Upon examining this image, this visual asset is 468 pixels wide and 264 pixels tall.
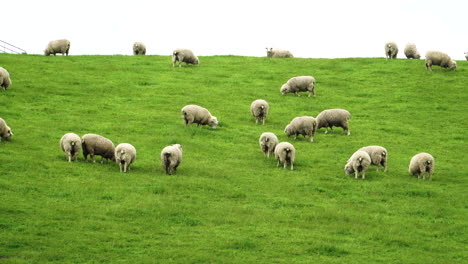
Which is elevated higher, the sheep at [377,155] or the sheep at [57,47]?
the sheep at [57,47]

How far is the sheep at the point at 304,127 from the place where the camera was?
38188 mm

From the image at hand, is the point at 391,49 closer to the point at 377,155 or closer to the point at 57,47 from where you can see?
the point at 57,47

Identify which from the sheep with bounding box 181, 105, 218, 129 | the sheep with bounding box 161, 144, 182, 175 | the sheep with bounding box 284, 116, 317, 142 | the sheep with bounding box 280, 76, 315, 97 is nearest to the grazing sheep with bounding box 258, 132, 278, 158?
the sheep with bounding box 284, 116, 317, 142

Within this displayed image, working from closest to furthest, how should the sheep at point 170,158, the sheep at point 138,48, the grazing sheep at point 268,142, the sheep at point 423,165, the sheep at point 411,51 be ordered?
1. the sheep at point 170,158
2. the sheep at point 423,165
3. the grazing sheep at point 268,142
4. the sheep at point 411,51
5. the sheep at point 138,48

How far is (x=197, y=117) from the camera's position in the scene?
131 ft

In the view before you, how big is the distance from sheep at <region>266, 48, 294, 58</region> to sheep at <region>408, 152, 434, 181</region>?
35390 mm

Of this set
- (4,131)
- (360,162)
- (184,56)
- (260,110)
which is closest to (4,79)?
(4,131)

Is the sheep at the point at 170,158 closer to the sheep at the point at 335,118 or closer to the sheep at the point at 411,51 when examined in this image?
the sheep at the point at 335,118

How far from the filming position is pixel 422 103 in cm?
4909

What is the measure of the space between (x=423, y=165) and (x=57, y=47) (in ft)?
129

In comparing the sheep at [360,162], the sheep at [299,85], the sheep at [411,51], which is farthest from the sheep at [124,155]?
the sheep at [411,51]

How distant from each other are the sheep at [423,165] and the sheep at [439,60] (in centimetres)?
2610

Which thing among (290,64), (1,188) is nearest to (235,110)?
(290,64)

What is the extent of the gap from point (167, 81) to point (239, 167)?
2150cm
